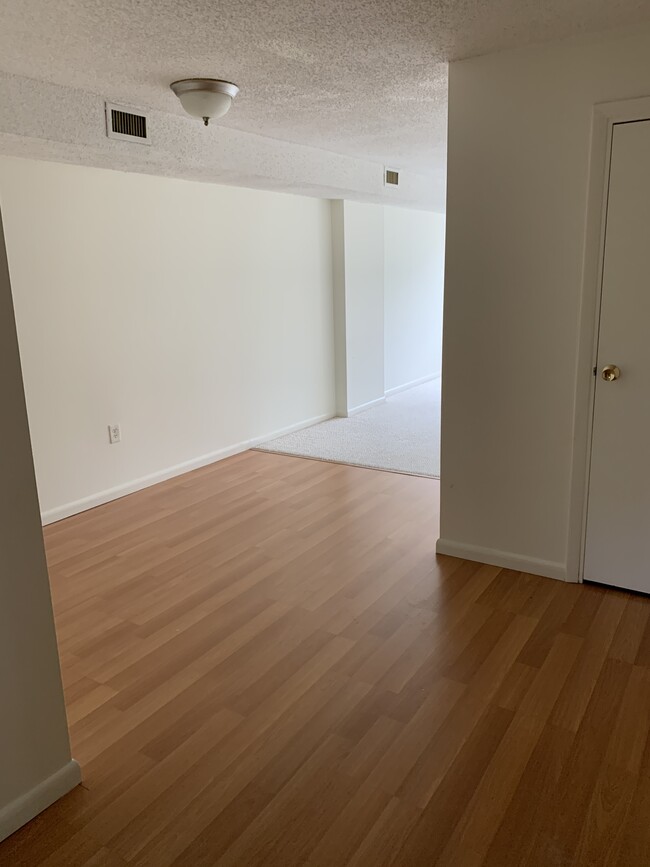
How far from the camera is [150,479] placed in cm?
459

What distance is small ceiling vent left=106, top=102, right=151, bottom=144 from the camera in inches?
127

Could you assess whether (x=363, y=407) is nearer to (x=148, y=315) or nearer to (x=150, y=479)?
(x=150, y=479)

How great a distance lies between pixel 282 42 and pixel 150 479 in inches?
115

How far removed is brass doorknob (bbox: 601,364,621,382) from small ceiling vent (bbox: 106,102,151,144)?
250 centimetres

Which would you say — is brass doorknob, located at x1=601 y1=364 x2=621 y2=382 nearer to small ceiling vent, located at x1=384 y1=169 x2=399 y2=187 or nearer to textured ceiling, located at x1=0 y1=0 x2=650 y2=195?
textured ceiling, located at x1=0 y1=0 x2=650 y2=195

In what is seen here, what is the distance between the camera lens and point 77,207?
3.88 m

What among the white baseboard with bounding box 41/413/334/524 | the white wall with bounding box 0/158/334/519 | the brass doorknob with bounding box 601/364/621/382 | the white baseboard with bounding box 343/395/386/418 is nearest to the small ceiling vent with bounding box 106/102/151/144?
the white wall with bounding box 0/158/334/519

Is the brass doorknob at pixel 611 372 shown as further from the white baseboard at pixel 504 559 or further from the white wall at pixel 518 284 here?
the white baseboard at pixel 504 559

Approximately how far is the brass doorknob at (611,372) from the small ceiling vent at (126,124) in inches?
98.4

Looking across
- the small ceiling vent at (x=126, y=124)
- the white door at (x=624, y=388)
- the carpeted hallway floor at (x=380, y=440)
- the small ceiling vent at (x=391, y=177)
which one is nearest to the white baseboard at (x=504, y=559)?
the white door at (x=624, y=388)

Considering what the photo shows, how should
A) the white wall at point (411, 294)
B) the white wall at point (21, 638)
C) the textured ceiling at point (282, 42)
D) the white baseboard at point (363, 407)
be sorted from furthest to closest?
the white wall at point (411, 294), the white baseboard at point (363, 407), the textured ceiling at point (282, 42), the white wall at point (21, 638)

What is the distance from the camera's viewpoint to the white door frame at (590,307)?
103 inches

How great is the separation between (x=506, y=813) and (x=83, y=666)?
1565 mm

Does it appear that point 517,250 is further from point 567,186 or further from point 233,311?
point 233,311
